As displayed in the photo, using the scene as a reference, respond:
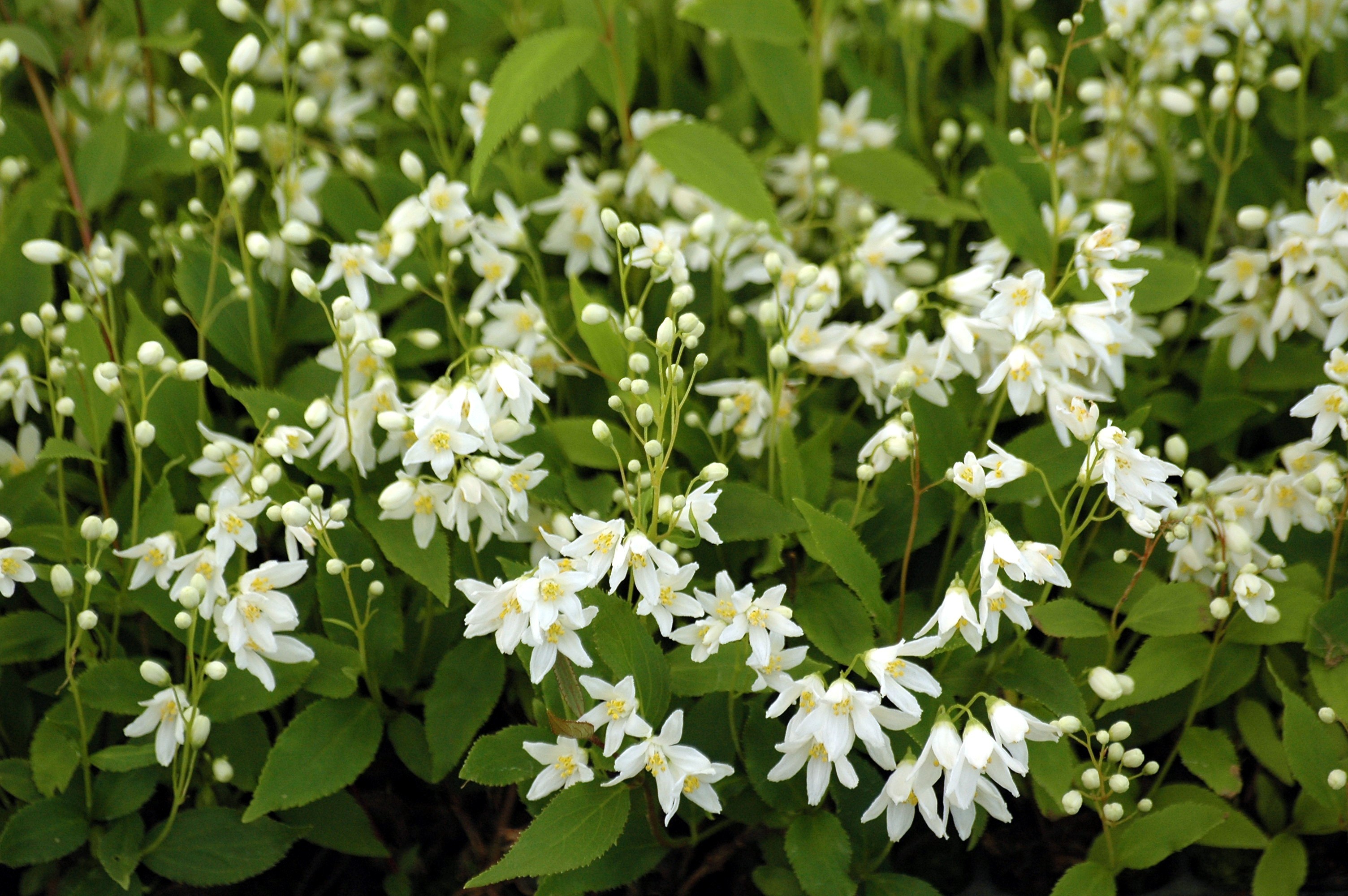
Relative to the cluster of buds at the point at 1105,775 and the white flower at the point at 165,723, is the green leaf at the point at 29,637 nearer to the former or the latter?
the white flower at the point at 165,723

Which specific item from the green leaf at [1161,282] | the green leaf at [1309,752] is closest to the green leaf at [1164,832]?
the green leaf at [1309,752]

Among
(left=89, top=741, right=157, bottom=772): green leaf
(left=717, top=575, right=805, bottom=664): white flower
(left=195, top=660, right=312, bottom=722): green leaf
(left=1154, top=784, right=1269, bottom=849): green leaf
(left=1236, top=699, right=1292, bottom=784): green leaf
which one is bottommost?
(left=1154, top=784, right=1269, bottom=849): green leaf

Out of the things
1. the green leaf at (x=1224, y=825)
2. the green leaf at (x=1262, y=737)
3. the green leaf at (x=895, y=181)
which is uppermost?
the green leaf at (x=895, y=181)

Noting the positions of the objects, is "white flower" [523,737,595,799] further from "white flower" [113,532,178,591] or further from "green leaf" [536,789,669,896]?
"white flower" [113,532,178,591]

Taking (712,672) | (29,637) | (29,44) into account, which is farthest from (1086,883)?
(29,44)

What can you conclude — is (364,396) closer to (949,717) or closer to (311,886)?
(311,886)

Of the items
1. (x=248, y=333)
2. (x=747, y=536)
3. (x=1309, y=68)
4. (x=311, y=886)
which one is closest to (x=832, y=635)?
(x=747, y=536)

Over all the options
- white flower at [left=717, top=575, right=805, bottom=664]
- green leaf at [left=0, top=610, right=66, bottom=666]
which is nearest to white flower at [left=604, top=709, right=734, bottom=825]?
white flower at [left=717, top=575, right=805, bottom=664]
